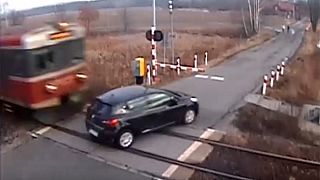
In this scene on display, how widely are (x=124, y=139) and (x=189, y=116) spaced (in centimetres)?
39

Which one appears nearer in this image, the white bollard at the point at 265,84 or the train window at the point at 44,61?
the train window at the point at 44,61

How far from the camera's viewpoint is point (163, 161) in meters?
1.96

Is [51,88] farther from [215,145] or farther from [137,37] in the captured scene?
[215,145]

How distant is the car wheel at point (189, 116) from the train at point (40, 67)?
2.98 feet

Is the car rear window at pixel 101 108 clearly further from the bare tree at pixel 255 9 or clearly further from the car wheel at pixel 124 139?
the bare tree at pixel 255 9

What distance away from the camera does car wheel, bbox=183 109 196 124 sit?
2.08m

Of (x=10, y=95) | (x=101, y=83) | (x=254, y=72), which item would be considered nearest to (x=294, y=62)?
(x=254, y=72)

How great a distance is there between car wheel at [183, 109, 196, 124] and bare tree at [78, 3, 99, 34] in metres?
0.90

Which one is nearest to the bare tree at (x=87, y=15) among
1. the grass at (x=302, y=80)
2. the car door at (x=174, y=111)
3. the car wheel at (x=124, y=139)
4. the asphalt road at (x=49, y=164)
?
the asphalt road at (x=49, y=164)

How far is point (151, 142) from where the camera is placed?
1.89m

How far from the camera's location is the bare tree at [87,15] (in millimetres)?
1271

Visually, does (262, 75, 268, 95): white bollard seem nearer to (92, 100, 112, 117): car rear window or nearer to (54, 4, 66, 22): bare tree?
(92, 100, 112, 117): car rear window

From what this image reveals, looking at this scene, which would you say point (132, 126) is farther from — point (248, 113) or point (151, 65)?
point (248, 113)

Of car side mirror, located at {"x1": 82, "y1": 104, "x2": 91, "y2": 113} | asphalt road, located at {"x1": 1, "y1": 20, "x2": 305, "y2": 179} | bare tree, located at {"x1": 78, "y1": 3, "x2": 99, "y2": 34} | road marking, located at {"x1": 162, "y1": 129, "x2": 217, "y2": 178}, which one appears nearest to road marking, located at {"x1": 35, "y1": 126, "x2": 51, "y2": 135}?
asphalt road, located at {"x1": 1, "y1": 20, "x2": 305, "y2": 179}
